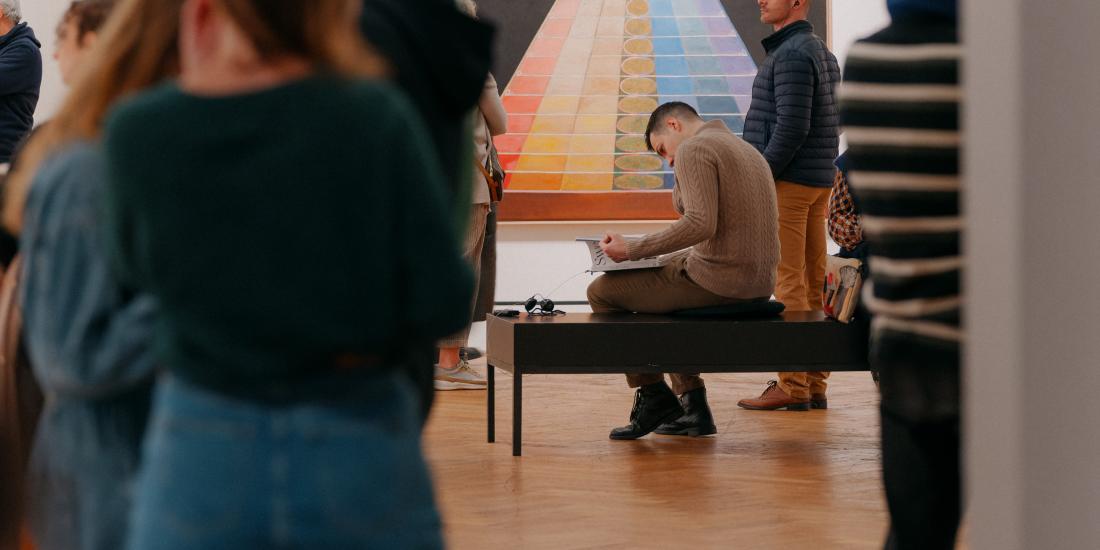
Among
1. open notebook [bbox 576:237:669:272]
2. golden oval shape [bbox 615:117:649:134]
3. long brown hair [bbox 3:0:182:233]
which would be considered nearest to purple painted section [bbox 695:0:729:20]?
golden oval shape [bbox 615:117:649:134]

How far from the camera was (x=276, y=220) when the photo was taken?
1.31 m

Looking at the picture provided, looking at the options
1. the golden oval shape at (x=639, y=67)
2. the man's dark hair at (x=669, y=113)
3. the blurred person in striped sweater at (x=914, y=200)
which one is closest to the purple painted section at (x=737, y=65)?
the golden oval shape at (x=639, y=67)

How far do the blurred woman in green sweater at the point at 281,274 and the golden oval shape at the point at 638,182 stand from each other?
8.18 m

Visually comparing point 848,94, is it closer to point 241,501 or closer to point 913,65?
point 913,65

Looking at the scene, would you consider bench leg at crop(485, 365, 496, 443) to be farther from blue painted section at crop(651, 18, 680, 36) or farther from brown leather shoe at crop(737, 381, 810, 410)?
blue painted section at crop(651, 18, 680, 36)

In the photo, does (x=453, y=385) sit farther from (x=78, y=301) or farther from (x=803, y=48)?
(x=78, y=301)

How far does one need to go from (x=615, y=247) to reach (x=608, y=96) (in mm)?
4505

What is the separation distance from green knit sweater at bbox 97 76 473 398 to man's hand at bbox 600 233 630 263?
12.9 feet

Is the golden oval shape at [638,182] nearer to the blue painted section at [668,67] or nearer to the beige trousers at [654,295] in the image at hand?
the blue painted section at [668,67]

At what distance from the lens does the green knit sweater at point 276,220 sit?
1.31m

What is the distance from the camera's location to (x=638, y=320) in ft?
16.4

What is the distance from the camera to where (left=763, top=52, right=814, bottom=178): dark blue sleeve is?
5.83 meters

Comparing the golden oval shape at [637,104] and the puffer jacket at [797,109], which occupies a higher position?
the puffer jacket at [797,109]

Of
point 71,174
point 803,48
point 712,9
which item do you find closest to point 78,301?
point 71,174
